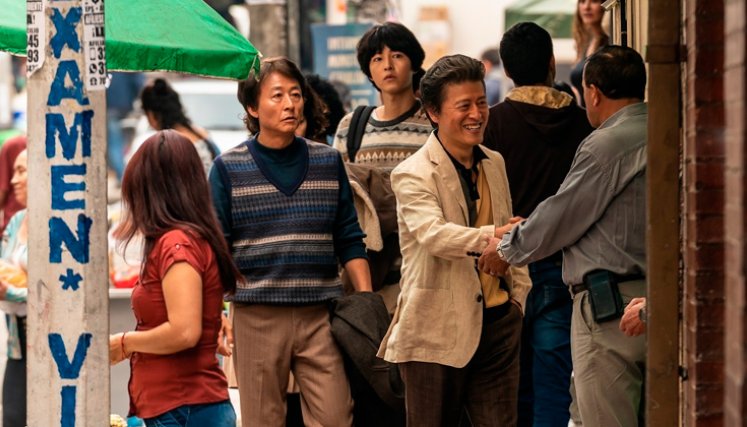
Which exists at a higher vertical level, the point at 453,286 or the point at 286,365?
the point at 453,286

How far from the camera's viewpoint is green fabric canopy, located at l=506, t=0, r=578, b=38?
14.0 m

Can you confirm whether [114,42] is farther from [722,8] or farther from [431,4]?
[431,4]

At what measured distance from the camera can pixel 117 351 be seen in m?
5.78

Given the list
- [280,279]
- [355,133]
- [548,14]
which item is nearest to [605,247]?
[280,279]

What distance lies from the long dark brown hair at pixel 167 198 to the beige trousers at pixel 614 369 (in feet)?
4.90

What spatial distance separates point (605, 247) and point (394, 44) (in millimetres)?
2474

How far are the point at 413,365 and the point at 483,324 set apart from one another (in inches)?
14.3

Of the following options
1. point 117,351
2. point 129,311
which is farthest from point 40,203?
point 129,311

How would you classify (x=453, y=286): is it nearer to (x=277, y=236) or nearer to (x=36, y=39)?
(x=277, y=236)

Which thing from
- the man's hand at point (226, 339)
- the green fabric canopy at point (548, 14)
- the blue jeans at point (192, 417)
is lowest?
the blue jeans at point (192, 417)

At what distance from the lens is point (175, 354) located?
580 cm

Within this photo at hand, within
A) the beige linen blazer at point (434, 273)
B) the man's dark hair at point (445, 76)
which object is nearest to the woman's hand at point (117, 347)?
the beige linen blazer at point (434, 273)

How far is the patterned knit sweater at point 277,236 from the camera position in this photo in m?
6.73

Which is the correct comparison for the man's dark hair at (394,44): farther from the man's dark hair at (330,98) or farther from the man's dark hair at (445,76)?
the man's dark hair at (445,76)
